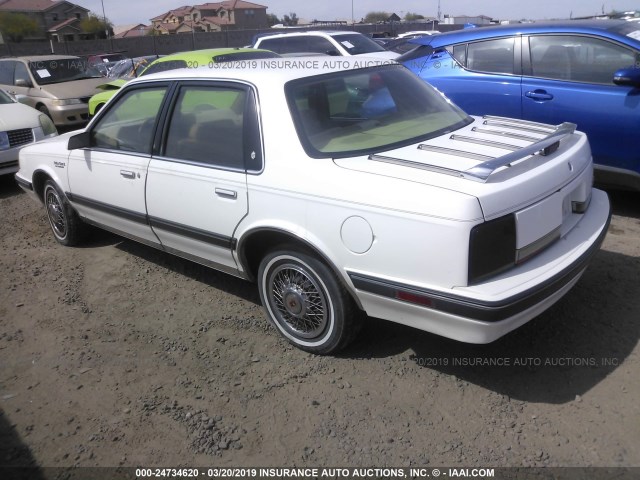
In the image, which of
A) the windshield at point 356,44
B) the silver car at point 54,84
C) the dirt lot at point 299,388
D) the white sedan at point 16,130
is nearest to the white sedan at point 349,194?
the dirt lot at point 299,388

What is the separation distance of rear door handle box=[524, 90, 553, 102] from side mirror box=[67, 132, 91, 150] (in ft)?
12.9

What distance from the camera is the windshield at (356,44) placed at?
10.4 metres

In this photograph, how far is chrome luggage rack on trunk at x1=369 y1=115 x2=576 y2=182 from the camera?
2555 millimetres

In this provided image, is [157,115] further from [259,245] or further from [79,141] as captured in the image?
[259,245]

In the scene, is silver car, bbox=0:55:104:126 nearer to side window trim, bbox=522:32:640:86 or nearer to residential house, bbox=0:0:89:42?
side window trim, bbox=522:32:640:86

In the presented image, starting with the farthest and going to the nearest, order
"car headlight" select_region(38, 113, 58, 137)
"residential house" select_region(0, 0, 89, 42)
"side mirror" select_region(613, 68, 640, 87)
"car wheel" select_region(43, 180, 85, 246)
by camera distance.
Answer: "residential house" select_region(0, 0, 89, 42) < "car headlight" select_region(38, 113, 58, 137) < "car wheel" select_region(43, 180, 85, 246) < "side mirror" select_region(613, 68, 640, 87)

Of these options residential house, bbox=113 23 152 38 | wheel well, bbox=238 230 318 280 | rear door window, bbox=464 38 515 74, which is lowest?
wheel well, bbox=238 230 318 280

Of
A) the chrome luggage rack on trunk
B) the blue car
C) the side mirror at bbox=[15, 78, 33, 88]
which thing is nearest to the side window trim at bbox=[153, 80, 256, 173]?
the chrome luggage rack on trunk

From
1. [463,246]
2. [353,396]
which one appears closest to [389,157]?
[463,246]

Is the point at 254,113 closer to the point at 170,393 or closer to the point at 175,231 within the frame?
the point at 175,231

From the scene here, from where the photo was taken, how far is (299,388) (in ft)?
9.95

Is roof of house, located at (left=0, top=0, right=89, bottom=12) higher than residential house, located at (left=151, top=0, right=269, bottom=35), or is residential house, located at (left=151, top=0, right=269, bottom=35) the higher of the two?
roof of house, located at (left=0, top=0, right=89, bottom=12)

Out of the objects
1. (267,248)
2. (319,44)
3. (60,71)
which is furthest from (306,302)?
(60,71)

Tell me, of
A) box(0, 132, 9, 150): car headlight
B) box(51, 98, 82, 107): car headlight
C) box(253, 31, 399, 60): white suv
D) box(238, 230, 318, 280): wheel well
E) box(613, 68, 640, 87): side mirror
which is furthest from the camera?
box(51, 98, 82, 107): car headlight
